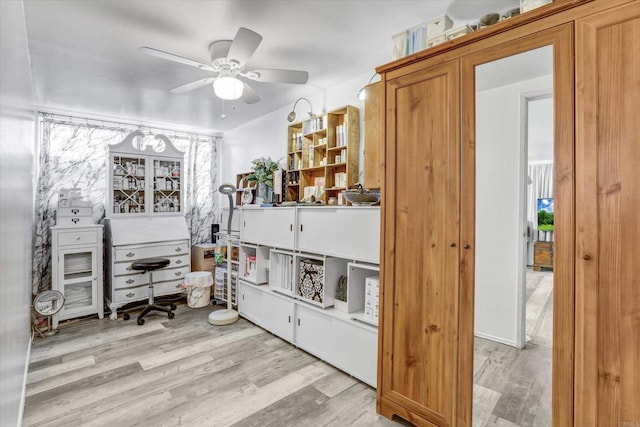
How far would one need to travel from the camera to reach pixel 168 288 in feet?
14.0

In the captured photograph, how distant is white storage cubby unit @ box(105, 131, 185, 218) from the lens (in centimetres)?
428

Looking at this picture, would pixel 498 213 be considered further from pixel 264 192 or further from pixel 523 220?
pixel 264 192

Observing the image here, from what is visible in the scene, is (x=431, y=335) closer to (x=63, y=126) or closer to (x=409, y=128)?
(x=409, y=128)

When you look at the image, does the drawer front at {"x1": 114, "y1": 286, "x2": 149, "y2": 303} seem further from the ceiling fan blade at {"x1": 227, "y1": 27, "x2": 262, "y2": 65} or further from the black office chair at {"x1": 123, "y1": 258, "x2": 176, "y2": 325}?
the ceiling fan blade at {"x1": 227, "y1": 27, "x2": 262, "y2": 65}

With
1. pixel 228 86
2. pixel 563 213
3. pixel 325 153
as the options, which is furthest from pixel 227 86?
pixel 563 213

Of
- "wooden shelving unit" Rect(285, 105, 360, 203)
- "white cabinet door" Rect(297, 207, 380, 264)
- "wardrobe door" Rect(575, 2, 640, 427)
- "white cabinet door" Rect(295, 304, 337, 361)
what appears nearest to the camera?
"wardrobe door" Rect(575, 2, 640, 427)

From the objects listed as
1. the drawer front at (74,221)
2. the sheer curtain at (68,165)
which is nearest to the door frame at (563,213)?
the drawer front at (74,221)

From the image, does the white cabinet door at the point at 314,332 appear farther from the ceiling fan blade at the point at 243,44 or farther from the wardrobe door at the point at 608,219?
the ceiling fan blade at the point at 243,44

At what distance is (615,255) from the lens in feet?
3.88

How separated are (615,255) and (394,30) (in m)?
2.10

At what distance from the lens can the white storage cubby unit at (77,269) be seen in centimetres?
359

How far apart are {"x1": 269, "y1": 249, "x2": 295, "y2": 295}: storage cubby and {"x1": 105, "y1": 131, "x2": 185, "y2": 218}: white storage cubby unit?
7.41 ft

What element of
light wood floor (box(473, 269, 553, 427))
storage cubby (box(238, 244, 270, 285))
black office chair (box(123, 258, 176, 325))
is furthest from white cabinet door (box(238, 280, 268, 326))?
light wood floor (box(473, 269, 553, 427))

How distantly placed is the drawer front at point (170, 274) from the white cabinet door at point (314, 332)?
2.25 meters
